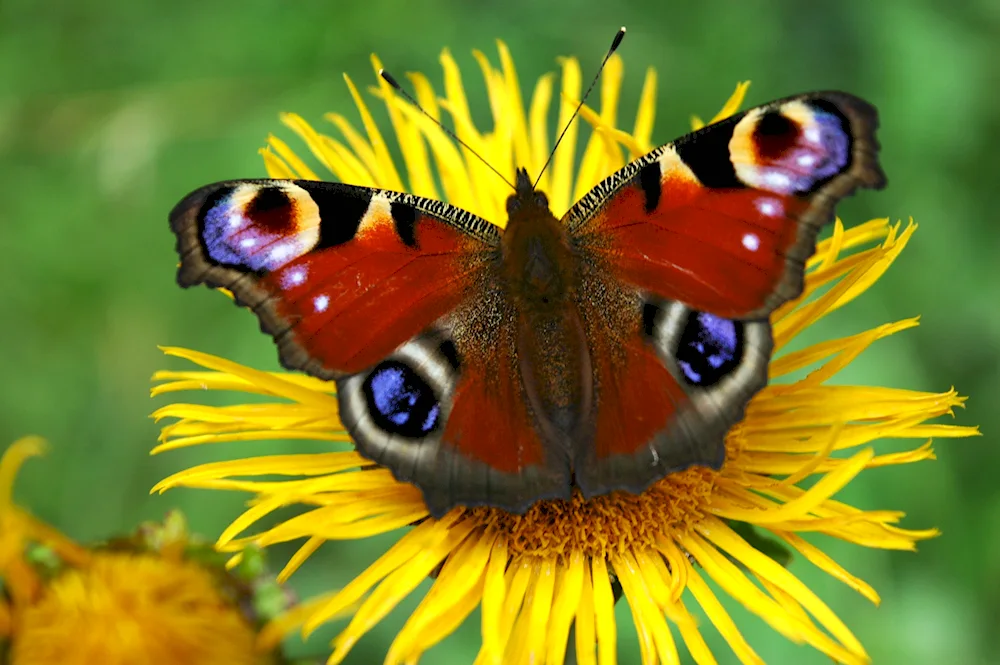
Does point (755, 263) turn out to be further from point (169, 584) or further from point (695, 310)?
point (169, 584)

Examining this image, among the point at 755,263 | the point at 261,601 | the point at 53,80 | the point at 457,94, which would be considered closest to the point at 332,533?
the point at 261,601

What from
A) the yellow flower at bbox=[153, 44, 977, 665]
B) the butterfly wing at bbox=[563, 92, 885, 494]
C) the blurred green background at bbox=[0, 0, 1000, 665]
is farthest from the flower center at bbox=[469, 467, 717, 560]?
the blurred green background at bbox=[0, 0, 1000, 665]

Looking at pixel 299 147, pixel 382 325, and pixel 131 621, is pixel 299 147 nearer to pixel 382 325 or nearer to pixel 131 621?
pixel 382 325

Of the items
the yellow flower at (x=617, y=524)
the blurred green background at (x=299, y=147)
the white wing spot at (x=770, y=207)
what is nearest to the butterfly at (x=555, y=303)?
the white wing spot at (x=770, y=207)

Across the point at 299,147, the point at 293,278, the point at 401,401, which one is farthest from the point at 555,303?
the point at 299,147

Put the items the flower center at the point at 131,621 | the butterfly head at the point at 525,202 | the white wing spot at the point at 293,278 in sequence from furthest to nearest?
the butterfly head at the point at 525,202, the white wing spot at the point at 293,278, the flower center at the point at 131,621

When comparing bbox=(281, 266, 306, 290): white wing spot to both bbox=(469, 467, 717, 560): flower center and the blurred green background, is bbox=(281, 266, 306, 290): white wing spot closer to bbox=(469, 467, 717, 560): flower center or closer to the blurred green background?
bbox=(469, 467, 717, 560): flower center

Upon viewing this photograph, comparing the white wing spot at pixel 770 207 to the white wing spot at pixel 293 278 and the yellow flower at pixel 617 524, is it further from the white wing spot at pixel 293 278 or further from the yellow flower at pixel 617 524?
the white wing spot at pixel 293 278
